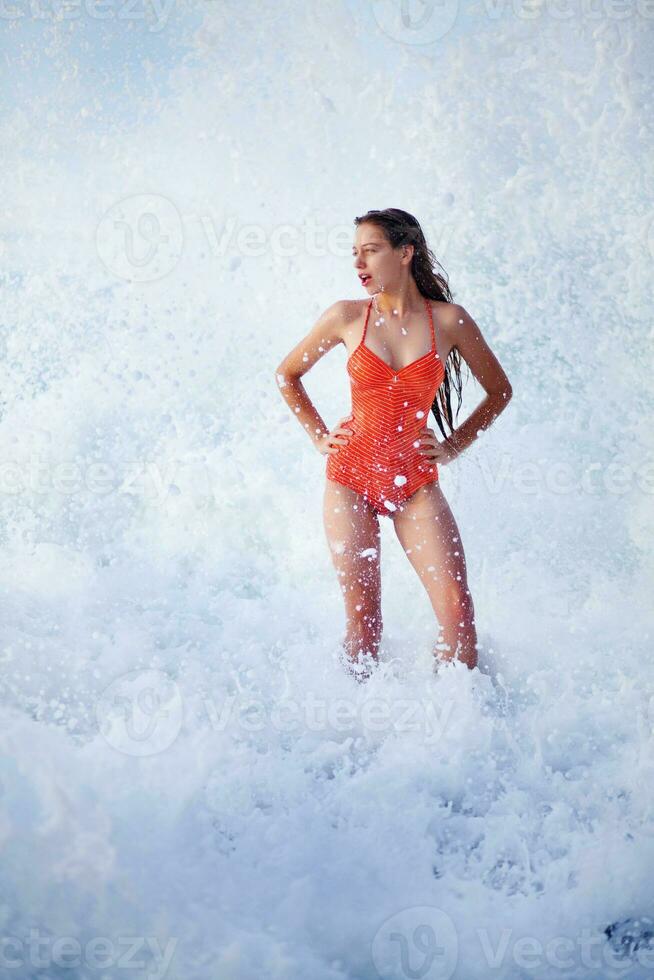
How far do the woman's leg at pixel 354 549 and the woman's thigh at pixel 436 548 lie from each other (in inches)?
4.9

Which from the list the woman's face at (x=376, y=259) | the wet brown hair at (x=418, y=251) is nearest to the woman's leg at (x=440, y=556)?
the wet brown hair at (x=418, y=251)

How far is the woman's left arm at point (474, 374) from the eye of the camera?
9.57 feet

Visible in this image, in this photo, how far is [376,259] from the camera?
2861mm

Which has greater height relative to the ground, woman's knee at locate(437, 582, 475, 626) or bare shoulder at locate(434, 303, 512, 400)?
bare shoulder at locate(434, 303, 512, 400)

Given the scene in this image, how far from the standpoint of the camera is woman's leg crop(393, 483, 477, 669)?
115 inches

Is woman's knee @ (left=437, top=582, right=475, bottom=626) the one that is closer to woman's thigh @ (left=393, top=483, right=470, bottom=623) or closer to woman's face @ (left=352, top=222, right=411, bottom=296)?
woman's thigh @ (left=393, top=483, right=470, bottom=623)

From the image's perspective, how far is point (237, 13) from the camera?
17.0 ft

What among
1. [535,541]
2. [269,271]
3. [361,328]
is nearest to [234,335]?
[269,271]

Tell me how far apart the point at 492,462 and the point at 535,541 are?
1.73 ft

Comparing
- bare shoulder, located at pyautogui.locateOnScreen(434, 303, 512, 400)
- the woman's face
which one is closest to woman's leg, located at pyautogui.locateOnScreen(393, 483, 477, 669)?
bare shoulder, located at pyautogui.locateOnScreen(434, 303, 512, 400)

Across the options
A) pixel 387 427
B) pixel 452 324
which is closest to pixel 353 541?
pixel 387 427

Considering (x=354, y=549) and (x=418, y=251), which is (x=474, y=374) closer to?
(x=418, y=251)

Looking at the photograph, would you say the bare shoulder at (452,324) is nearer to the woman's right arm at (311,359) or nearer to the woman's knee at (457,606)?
the woman's right arm at (311,359)

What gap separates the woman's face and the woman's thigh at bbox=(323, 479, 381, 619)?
0.71 metres
